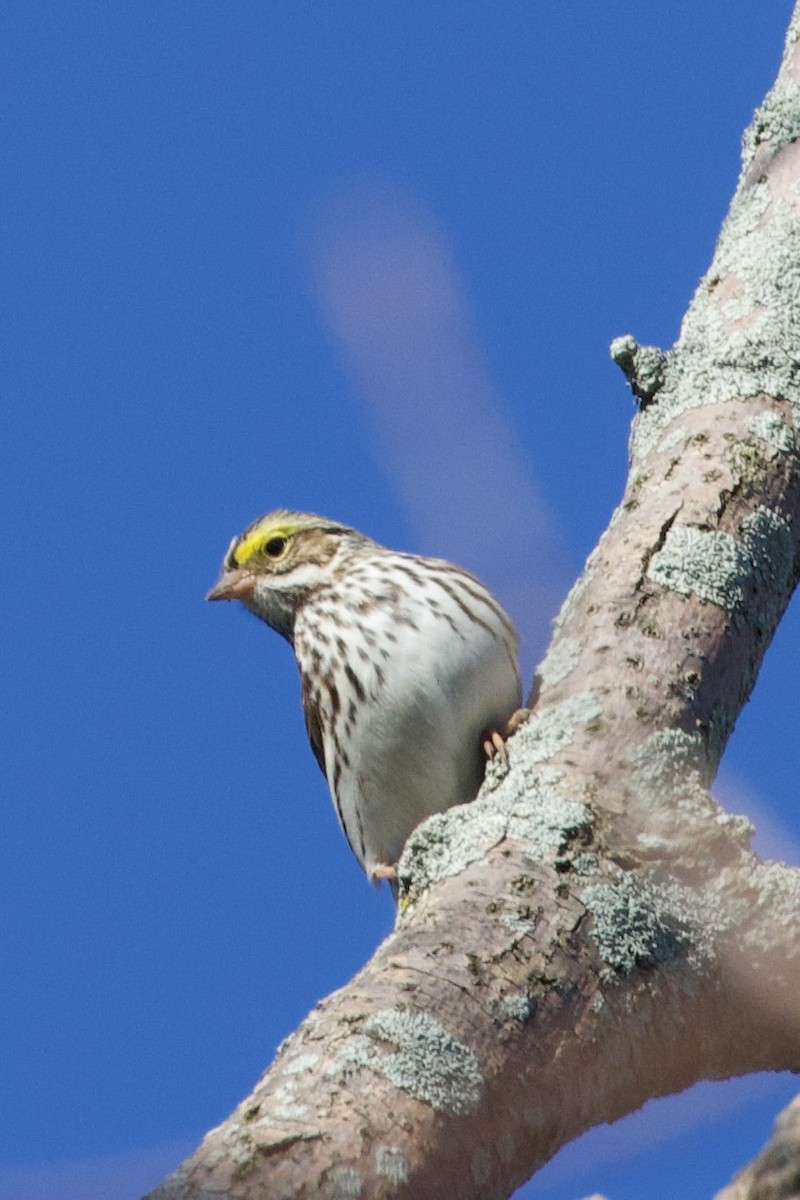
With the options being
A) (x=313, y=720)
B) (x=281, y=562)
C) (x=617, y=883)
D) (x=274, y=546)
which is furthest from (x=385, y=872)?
(x=617, y=883)

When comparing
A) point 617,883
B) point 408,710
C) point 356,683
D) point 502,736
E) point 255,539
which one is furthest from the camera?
point 255,539

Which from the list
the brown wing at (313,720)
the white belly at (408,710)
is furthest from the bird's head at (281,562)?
the white belly at (408,710)

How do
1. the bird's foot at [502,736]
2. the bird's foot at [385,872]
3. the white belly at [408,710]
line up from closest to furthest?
the bird's foot at [502,736], the white belly at [408,710], the bird's foot at [385,872]

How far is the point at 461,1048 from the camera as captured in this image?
9.97 feet

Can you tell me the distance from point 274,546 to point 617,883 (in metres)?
3.55

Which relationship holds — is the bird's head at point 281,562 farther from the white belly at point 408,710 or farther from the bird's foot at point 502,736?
the bird's foot at point 502,736

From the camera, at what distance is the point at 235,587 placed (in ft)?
22.3

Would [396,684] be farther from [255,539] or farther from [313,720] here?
[255,539]

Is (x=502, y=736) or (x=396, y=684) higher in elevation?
(x=396, y=684)

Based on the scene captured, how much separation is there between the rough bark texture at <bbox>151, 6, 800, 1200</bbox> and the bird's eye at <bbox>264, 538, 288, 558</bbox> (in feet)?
7.45

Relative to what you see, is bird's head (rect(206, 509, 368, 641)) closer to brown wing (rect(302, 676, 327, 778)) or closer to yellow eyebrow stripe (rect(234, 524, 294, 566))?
yellow eyebrow stripe (rect(234, 524, 294, 566))

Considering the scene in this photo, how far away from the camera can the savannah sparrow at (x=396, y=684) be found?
212 inches

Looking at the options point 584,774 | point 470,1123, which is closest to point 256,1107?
point 470,1123

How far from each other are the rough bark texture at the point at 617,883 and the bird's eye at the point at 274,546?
2.27 metres
